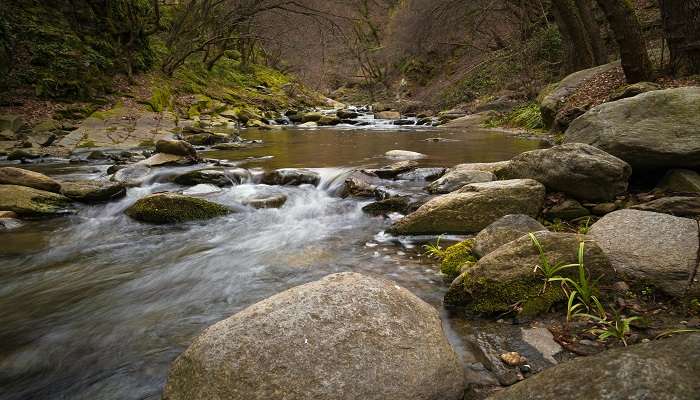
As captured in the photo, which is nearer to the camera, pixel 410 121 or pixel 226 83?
pixel 410 121

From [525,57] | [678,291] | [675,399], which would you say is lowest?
[678,291]

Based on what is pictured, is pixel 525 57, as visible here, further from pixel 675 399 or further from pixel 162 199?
pixel 675 399

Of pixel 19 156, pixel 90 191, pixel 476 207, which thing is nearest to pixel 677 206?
pixel 476 207

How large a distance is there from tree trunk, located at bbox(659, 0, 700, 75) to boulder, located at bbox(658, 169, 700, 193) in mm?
5757

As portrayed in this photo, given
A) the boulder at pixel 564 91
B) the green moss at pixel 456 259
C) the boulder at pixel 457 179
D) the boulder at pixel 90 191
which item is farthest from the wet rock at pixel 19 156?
the boulder at pixel 564 91

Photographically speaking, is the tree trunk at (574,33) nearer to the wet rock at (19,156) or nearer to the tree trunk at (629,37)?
the tree trunk at (629,37)

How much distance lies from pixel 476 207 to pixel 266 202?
11.8 feet

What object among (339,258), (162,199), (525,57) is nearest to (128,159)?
(162,199)

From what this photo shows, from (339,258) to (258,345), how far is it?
2556 mm

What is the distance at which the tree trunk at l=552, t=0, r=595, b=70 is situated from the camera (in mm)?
12656

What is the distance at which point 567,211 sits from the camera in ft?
15.5

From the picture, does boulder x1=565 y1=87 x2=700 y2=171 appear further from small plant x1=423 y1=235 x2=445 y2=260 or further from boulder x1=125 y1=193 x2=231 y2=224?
boulder x1=125 y1=193 x2=231 y2=224

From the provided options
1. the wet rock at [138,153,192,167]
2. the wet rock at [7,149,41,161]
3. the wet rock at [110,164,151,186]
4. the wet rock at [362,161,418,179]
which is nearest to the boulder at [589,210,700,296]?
the wet rock at [362,161,418,179]

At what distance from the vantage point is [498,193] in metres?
4.83
